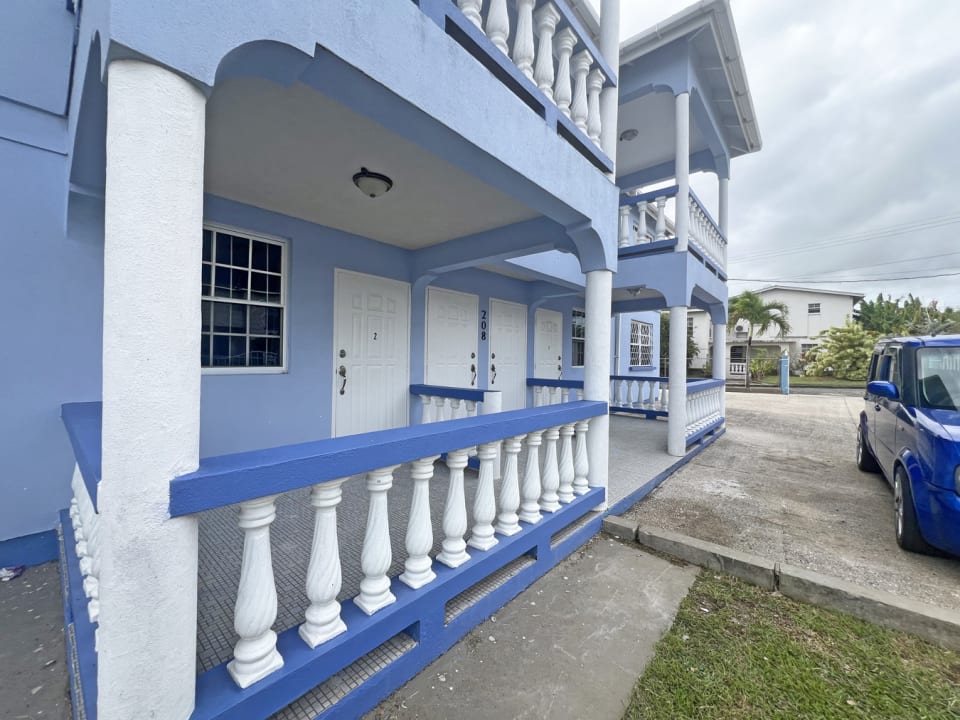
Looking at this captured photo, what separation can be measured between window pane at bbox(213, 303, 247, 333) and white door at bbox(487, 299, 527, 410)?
3.80 meters

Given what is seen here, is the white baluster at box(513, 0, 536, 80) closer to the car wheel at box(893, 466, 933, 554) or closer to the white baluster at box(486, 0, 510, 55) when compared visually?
the white baluster at box(486, 0, 510, 55)

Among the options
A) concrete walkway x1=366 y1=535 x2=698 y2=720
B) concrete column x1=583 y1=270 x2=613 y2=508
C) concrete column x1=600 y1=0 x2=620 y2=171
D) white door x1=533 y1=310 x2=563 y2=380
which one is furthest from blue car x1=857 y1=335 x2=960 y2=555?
white door x1=533 y1=310 x2=563 y2=380

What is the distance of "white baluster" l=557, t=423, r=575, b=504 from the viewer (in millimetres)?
2988

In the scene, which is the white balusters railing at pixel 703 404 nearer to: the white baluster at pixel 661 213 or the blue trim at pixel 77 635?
the white baluster at pixel 661 213

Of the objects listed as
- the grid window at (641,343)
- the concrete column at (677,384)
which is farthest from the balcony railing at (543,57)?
the grid window at (641,343)

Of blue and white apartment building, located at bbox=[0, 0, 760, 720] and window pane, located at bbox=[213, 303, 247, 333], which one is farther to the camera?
window pane, located at bbox=[213, 303, 247, 333]

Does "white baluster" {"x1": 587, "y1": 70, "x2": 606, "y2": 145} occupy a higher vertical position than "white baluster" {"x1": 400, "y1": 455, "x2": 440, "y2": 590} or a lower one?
higher

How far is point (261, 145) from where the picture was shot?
258 cm

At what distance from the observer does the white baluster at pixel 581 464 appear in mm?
3178

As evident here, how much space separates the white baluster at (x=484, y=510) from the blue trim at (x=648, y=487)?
147 centimetres

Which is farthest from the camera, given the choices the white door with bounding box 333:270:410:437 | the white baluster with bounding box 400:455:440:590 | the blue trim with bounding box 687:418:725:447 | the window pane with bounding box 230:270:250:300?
the blue trim with bounding box 687:418:725:447

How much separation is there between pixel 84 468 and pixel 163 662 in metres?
0.82

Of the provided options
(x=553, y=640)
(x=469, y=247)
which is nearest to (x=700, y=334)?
(x=469, y=247)

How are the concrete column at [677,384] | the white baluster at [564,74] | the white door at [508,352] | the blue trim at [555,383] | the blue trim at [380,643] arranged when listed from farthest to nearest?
1. the blue trim at [555,383]
2. the white door at [508,352]
3. the concrete column at [677,384]
4. the white baluster at [564,74]
5. the blue trim at [380,643]
